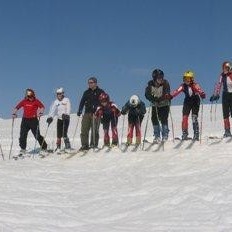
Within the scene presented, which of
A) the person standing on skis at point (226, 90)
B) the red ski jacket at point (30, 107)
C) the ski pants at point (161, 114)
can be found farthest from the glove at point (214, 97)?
the red ski jacket at point (30, 107)

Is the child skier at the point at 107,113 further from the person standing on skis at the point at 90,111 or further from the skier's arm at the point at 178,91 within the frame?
the skier's arm at the point at 178,91

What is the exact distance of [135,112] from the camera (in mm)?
16750

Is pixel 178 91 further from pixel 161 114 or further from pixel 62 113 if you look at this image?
pixel 62 113

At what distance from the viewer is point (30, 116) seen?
1786 cm

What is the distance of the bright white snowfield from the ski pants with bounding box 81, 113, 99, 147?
783mm

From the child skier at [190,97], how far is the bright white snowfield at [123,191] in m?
0.47

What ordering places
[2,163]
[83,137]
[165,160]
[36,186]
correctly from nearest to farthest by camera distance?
[36,186] < [165,160] < [2,163] < [83,137]

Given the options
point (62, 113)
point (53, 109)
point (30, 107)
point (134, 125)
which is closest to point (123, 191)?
point (134, 125)

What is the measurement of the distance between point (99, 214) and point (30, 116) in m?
9.36

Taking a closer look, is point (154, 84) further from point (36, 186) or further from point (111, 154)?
point (36, 186)

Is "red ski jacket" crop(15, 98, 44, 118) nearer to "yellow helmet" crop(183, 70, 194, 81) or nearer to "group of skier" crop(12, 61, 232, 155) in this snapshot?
"group of skier" crop(12, 61, 232, 155)

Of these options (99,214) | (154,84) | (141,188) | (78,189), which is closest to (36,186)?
(78,189)

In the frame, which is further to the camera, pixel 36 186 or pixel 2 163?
pixel 2 163

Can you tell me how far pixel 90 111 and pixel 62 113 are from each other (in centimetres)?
104
